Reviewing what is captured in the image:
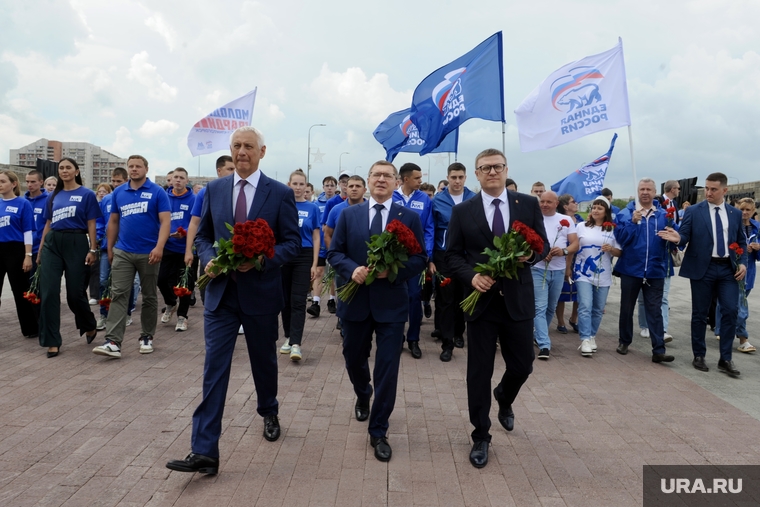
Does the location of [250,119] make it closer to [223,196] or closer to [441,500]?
[223,196]

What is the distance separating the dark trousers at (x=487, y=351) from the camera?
13.5 feet

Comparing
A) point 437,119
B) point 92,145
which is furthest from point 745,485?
point 92,145

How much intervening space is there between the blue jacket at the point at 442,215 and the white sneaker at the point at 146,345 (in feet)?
12.8

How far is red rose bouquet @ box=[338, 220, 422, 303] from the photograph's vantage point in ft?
13.3

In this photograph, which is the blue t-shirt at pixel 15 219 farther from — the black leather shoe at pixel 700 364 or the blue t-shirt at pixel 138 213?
the black leather shoe at pixel 700 364

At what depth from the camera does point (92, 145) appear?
68562 millimetres

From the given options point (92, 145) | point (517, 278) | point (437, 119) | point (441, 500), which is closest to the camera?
point (441, 500)

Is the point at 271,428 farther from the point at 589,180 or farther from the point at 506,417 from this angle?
the point at 589,180

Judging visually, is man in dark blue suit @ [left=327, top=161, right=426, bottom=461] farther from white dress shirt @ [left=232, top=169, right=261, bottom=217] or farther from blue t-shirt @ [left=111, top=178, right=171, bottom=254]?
blue t-shirt @ [left=111, top=178, right=171, bottom=254]

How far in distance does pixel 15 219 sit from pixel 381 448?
6419 millimetres

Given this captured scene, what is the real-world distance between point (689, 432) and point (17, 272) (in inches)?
331

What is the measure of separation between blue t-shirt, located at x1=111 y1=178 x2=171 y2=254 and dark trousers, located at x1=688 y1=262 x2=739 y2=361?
6.83 meters

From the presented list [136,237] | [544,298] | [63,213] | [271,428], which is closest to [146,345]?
[136,237]

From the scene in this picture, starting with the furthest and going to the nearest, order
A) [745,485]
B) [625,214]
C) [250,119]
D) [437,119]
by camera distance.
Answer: [250,119], [437,119], [625,214], [745,485]
